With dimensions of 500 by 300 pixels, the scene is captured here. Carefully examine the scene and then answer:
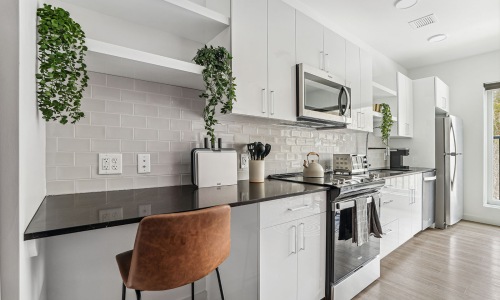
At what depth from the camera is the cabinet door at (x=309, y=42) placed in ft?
6.93

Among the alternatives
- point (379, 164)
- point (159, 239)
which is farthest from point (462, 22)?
point (159, 239)

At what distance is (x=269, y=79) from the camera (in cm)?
188

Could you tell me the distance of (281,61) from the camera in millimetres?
1962

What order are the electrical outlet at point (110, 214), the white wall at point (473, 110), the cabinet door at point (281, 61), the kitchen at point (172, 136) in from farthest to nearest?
the white wall at point (473, 110) < the cabinet door at point (281, 61) < the electrical outlet at point (110, 214) < the kitchen at point (172, 136)

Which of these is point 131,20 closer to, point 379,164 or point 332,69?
point 332,69

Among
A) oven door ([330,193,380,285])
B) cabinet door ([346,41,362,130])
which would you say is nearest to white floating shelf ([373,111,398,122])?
cabinet door ([346,41,362,130])

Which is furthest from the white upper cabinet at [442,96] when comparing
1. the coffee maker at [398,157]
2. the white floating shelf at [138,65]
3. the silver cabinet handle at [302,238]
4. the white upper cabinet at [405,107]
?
the white floating shelf at [138,65]

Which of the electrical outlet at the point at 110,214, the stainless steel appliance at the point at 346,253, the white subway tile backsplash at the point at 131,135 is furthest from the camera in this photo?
the stainless steel appliance at the point at 346,253

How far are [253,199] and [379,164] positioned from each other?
325cm

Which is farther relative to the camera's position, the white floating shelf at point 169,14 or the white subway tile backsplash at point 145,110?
the white subway tile backsplash at point 145,110

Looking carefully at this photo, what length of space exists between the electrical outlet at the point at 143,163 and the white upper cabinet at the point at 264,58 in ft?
2.16

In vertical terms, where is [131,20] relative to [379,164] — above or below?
above

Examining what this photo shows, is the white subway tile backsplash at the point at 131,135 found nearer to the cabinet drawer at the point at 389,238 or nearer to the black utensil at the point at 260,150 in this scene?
the black utensil at the point at 260,150

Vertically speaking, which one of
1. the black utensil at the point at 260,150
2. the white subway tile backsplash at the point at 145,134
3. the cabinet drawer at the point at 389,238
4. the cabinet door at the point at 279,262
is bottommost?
the cabinet drawer at the point at 389,238
